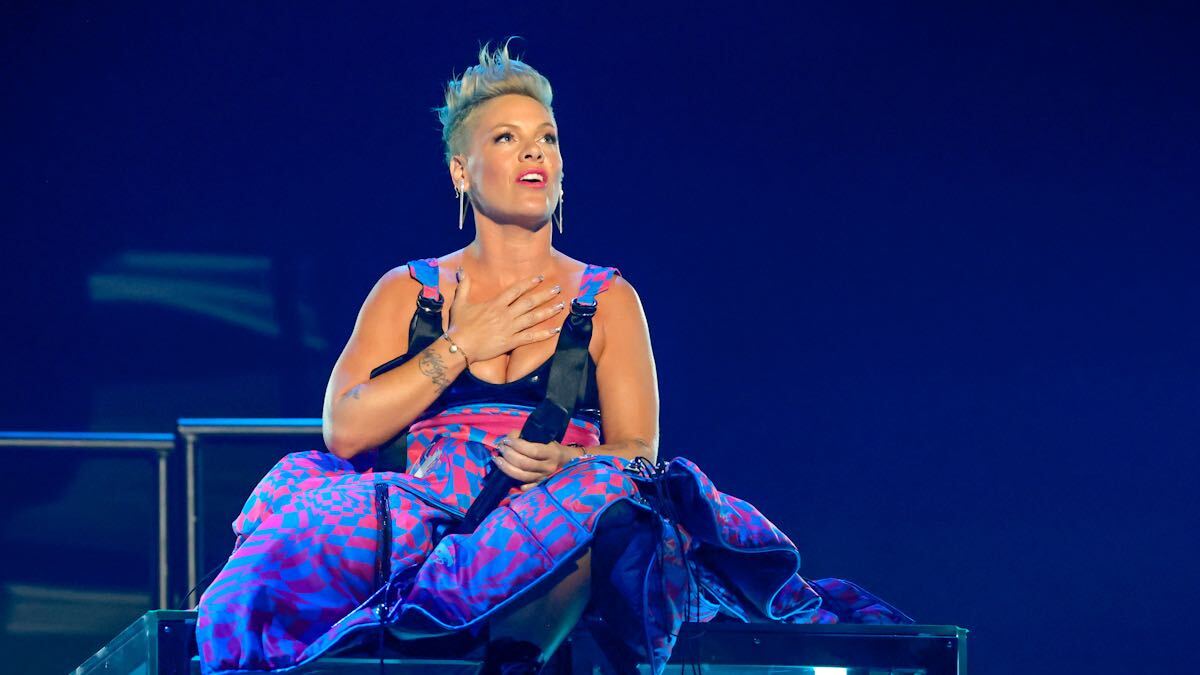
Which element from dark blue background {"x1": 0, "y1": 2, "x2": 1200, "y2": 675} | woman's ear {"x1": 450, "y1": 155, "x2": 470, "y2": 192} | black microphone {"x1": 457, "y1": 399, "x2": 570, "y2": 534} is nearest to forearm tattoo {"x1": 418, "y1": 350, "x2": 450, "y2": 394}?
black microphone {"x1": 457, "y1": 399, "x2": 570, "y2": 534}

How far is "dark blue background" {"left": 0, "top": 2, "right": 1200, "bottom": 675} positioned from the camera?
8.81 ft

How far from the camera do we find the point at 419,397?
1.86 meters

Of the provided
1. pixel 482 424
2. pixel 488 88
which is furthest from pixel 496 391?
pixel 488 88

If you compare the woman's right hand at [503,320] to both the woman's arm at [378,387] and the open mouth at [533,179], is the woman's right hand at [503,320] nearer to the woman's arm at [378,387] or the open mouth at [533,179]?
the woman's arm at [378,387]

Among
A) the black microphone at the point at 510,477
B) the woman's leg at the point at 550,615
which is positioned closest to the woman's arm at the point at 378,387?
the black microphone at the point at 510,477

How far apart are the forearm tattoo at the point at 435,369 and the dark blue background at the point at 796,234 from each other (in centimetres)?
93

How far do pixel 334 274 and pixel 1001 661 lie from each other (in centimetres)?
171

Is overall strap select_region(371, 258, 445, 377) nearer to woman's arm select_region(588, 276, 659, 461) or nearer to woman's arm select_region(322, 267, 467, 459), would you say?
woman's arm select_region(322, 267, 467, 459)

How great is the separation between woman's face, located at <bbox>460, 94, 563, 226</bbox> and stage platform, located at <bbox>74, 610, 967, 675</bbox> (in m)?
0.78

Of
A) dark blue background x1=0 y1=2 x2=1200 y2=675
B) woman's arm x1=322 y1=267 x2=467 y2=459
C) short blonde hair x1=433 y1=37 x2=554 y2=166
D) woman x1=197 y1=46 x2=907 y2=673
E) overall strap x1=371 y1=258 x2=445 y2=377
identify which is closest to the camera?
woman x1=197 y1=46 x2=907 y2=673

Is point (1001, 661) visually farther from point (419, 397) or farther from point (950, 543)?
point (419, 397)

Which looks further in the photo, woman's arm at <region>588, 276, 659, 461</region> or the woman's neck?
the woman's neck

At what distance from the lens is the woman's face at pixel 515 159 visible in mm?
2041

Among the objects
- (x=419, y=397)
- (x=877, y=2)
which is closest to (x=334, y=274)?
(x=419, y=397)
